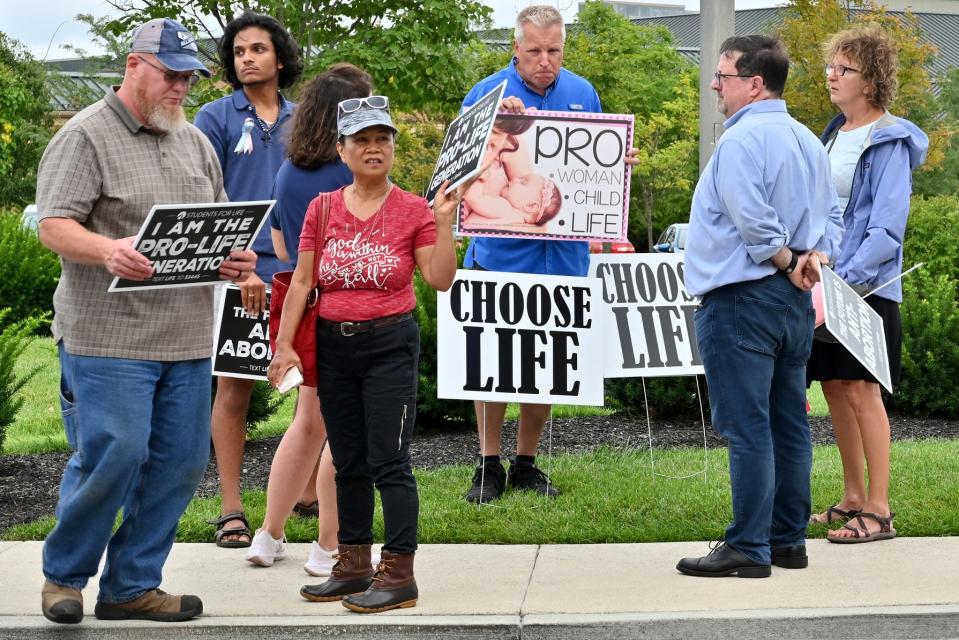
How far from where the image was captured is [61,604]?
480cm

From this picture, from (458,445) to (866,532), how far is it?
11.8ft

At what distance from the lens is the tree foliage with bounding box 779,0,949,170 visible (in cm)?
2756

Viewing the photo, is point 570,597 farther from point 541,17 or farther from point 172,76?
point 541,17

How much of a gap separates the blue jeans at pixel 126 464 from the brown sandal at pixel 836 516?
119 inches

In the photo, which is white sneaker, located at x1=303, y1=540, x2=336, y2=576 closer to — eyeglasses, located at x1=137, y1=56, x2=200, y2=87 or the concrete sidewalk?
the concrete sidewalk

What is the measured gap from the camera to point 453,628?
4.79m

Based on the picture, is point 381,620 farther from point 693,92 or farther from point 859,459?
point 693,92

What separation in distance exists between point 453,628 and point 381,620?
27 cm

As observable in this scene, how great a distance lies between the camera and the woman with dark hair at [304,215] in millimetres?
5520

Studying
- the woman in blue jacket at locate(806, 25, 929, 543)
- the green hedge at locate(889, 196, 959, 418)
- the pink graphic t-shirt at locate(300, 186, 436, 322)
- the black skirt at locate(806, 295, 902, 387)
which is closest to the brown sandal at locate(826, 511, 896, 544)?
the woman in blue jacket at locate(806, 25, 929, 543)

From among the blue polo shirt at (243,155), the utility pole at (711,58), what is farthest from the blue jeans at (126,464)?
the utility pole at (711,58)

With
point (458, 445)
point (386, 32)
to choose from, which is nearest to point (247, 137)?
point (458, 445)

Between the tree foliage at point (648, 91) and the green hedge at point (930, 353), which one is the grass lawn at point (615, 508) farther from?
the tree foliage at point (648, 91)

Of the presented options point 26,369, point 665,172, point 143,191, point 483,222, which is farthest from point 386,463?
point 665,172
